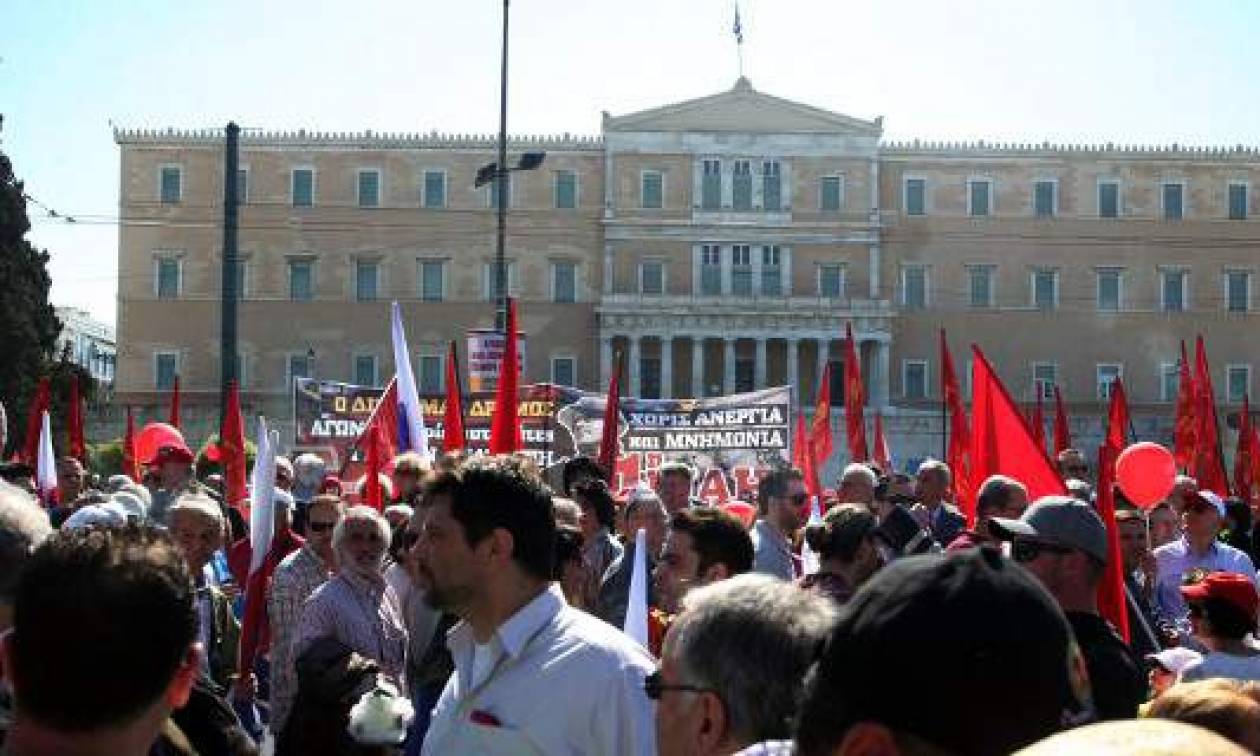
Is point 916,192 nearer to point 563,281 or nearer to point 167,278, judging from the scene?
point 563,281

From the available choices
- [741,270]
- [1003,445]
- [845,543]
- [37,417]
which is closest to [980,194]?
[741,270]

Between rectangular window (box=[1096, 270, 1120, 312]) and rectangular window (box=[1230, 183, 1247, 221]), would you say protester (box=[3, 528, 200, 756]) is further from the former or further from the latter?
rectangular window (box=[1230, 183, 1247, 221])

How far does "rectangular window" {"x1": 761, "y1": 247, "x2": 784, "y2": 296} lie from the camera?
58.9 metres

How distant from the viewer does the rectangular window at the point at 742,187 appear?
58875mm

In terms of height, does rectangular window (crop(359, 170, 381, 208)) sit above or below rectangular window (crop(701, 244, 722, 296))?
above

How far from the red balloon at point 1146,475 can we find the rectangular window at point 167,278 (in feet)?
166

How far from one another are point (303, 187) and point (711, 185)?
13348 millimetres

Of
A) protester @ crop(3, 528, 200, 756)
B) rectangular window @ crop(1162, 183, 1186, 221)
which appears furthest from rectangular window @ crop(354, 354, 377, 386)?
protester @ crop(3, 528, 200, 756)

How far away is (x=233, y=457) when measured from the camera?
13188 mm

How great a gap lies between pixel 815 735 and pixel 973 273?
59.3 metres

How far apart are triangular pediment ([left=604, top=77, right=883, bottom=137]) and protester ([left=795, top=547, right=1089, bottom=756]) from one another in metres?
57.6

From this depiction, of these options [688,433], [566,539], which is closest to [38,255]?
[688,433]

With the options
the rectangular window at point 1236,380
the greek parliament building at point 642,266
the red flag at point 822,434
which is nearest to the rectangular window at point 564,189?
the greek parliament building at point 642,266

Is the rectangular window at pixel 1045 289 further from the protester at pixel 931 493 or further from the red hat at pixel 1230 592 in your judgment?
the red hat at pixel 1230 592
